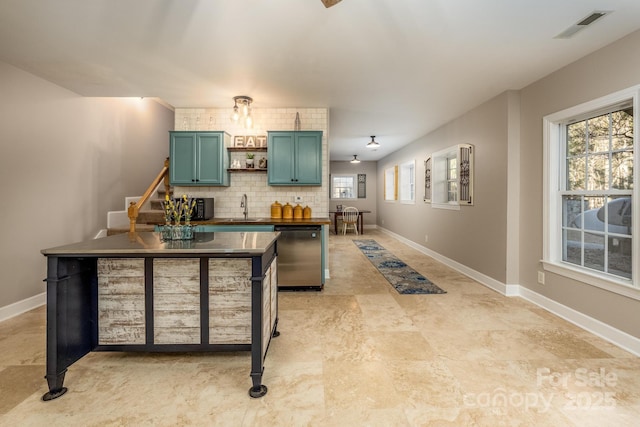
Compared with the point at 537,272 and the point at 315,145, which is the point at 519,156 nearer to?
the point at 537,272

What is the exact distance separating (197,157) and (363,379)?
3.59 meters

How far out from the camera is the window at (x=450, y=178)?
15.2 ft

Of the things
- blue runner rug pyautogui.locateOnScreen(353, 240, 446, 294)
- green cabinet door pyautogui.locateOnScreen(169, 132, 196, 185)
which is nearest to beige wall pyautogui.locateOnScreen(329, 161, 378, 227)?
blue runner rug pyautogui.locateOnScreen(353, 240, 446, 294)

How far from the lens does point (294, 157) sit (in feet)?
14.1

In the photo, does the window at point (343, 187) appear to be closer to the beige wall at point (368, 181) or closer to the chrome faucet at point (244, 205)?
the beige wall at point (368, 181)

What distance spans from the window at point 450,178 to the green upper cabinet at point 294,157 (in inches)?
91.6

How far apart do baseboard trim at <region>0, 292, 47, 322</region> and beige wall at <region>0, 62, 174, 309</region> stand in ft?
0.15

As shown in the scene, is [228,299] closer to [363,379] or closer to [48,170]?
[363,379]

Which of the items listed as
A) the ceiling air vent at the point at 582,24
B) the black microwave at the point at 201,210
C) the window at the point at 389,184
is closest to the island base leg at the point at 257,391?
the black microwave at the point at 201,210

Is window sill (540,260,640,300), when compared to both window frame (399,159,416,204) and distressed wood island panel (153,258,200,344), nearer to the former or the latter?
distressed wood island panel (153,258,200,344)

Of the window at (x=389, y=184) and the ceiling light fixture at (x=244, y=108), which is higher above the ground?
the ceiling light fixture at (x=244, y=108)

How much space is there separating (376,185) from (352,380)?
31.7ft

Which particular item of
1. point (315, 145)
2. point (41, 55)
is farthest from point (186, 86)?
point (315, 145)

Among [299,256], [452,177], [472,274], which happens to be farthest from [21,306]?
[452,177]
